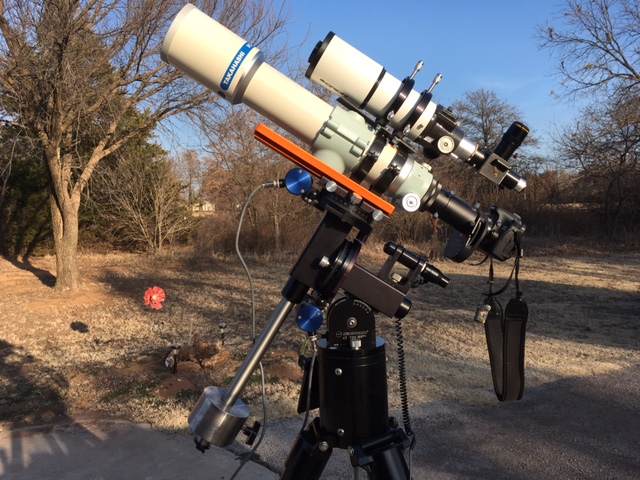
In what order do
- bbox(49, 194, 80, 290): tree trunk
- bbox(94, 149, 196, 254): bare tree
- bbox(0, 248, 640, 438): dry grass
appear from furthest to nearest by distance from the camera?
1. bbox(94, 149, 196, 254): bare tree
2. bbox(49, 194, 80, 290): tree trunk
3. bbox(0, 248, 640, 438): dry grass

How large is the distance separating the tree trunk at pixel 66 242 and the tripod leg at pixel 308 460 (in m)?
8.07

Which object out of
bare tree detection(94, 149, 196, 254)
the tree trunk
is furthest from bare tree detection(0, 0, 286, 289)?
bare tree detection(94, 149, 196, 254)

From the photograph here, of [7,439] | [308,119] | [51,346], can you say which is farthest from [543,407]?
[51,346]

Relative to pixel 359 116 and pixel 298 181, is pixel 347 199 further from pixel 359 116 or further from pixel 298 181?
pixel 359 116

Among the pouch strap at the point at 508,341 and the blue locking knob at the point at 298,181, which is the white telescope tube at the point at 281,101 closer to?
the blue locking knob at the point at 298,181

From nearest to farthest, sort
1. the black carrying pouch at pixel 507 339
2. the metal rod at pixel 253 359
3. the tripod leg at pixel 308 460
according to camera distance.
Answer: the metal rod at pixel 253 359 < the tripod leg at pixel 308 460 < the black carrying pouch at pixel 507 339

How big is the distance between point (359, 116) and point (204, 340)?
4.43 metres

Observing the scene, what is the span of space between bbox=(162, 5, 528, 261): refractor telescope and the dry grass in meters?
2.43

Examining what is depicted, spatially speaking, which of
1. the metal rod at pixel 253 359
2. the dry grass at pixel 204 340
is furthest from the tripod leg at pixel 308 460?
the dry grass at pixel 204 340

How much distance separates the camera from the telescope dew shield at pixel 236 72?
1.65m

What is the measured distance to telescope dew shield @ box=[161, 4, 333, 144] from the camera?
5.40 feet

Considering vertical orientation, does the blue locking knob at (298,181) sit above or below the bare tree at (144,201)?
above

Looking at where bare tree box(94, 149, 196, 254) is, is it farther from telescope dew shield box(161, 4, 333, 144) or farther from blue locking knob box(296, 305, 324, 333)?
blue locking knob box(296, 305, 324, 333)

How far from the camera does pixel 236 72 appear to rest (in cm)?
167
